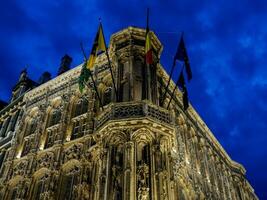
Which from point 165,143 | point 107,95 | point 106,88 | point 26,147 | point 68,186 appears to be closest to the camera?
point 165,143

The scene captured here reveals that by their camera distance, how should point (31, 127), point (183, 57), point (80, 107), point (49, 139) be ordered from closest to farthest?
point (183, 57)
point (49, 139)
point (80, 107)
point (31, 127)

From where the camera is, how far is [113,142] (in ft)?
64.5

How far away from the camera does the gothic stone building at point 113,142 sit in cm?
1855

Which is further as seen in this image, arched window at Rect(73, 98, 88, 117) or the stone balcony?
arched window at Rect(73, 98, 88, 117)

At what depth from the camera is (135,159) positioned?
1852cm

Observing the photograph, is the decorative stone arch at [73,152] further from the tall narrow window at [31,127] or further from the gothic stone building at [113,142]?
the tall narrow window at [31,127]

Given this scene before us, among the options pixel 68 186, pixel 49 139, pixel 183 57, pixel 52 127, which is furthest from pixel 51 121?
pixel 183 57

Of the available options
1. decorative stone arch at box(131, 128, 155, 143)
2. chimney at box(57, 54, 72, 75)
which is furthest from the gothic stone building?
chimney at box(57, 54, 72, 75)

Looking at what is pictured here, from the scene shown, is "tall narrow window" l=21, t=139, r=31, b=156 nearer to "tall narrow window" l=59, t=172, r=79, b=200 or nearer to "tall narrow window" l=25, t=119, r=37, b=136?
"tall narrow window" l=25, t=119, r=37, b=136

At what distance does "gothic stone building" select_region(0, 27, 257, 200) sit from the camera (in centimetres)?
1855

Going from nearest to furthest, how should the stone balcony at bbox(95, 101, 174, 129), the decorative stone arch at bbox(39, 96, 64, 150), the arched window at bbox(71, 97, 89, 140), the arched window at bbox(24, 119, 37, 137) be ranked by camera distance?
the stone balcony at bbox(95, 101, 174, 129) → the arched window at bbox(71, 97, 89, 140) → the decorative stone arch at bbox(39, 96, 64, 150) → the arched window at bbox(24, 119, 37, 137)

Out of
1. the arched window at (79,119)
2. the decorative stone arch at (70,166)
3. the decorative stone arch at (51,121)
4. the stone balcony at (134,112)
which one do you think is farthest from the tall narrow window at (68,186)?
the decorative stone arch at (51,121)

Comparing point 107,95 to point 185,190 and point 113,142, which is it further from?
point 185,190

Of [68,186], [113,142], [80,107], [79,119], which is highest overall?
[80,107]
